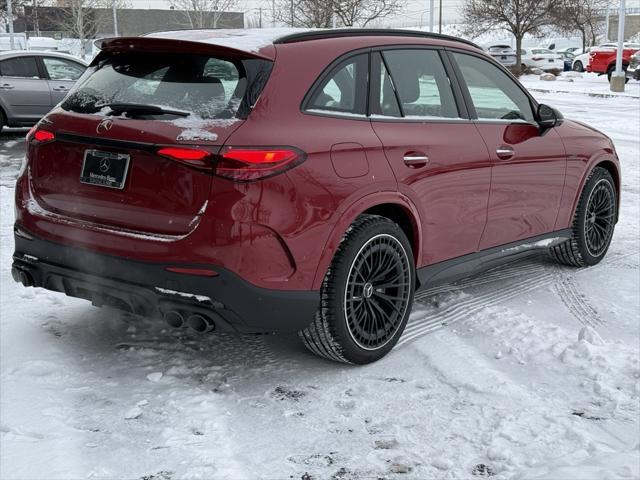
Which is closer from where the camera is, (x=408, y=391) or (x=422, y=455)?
(x=422, y=455)

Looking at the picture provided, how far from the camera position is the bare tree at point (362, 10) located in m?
42.6

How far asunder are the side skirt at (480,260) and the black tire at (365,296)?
10.5 inches

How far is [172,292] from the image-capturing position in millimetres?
3662

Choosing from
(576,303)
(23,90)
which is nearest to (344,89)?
(576,303)

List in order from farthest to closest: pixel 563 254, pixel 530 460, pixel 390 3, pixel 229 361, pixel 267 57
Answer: pixel 390 3, pixel 563 254, pixel 229 361, pixel 267 57, pixel 530 460

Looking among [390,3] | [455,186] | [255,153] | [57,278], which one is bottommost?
[57,278]

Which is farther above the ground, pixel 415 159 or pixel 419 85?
pixel 419 85

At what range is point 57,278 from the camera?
157 inches

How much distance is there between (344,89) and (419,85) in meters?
0.71

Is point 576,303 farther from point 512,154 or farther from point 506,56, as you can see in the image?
point 506,56

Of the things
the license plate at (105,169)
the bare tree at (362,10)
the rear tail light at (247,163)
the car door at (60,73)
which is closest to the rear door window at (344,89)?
the rear tail light at (247,163)

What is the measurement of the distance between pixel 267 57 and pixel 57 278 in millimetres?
1479

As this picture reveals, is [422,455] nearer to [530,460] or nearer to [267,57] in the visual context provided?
[530,460]

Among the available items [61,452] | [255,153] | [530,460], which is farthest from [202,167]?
[530,460]
